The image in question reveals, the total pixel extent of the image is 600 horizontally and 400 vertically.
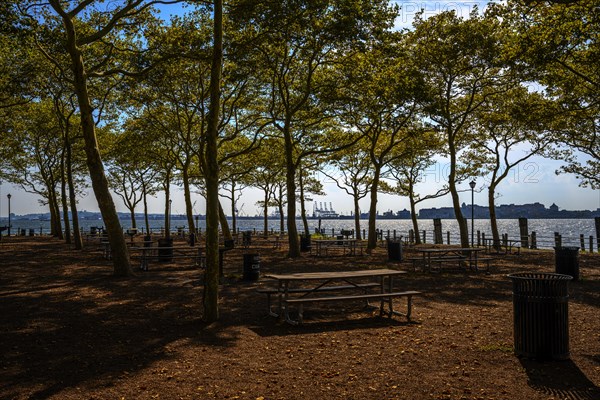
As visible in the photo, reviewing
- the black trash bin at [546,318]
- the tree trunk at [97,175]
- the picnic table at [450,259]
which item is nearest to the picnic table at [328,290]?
the black trash bin at [546,318]

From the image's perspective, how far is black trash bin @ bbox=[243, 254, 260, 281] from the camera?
14.1 meters

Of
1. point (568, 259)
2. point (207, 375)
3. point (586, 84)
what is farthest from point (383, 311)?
point (586, 84)

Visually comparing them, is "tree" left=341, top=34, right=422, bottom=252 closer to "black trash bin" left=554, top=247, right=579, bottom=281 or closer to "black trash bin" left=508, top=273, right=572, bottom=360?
"black trash bin" left=554, top=247, right=579, bottom=281

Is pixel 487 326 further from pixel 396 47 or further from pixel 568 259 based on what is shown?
pixel 396 47

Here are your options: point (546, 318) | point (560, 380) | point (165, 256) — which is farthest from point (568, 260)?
point (165, 256)

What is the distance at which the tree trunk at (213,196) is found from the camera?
8219 mm

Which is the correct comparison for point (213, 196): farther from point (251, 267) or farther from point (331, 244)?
point (331, 244)

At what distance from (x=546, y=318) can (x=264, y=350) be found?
3.74 metres

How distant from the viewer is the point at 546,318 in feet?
20.4

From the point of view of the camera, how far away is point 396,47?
1961 centimetres

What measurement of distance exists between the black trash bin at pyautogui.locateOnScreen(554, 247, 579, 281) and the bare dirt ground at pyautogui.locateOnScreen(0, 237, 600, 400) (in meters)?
1.49

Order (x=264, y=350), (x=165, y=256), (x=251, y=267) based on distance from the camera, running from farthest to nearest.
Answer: (x=165, y=256), (x=251, y=267), (x=264, y=350)

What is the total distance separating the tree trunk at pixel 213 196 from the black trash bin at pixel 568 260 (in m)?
10.2

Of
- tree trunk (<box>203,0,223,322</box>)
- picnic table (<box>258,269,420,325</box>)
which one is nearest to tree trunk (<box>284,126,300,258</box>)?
picnic table (<box>258,269,420,325</box>)
